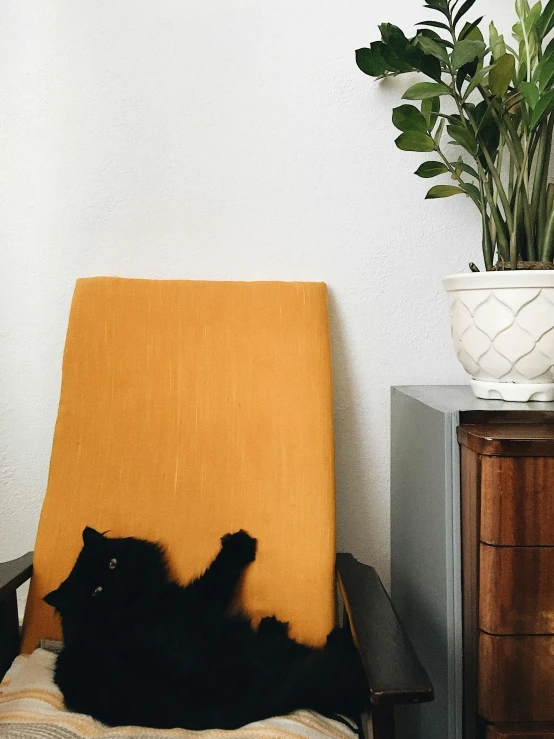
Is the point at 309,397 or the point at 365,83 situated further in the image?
the point at 365,83

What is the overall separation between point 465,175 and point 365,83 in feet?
0.92

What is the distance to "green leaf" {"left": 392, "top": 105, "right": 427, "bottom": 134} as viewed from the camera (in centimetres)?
100

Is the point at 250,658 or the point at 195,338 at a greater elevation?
the point at 195,338

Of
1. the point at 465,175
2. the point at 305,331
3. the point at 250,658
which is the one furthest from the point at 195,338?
the point at 465,175

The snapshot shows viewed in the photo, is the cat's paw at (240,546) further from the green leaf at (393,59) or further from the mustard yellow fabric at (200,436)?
the green leaf at (393,59)

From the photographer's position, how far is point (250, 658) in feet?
2.87

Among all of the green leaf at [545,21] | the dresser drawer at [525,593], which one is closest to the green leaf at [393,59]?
the green leaf at [545,21]

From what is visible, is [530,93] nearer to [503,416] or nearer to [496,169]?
[496,169]

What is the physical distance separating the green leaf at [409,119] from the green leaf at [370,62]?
0.08m

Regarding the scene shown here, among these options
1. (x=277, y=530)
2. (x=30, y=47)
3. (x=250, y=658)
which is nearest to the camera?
(x=250, y=658)

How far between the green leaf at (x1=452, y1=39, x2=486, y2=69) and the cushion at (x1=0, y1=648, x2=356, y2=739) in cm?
99

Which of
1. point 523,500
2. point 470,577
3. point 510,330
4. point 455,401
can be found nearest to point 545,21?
point 510,330

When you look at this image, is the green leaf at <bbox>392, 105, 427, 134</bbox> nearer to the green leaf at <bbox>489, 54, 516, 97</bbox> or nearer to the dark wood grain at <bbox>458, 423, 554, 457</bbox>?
the green leaf at <bbox>489, 54, 516, 97</bbox>

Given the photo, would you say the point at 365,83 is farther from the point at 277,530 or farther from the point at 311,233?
the point at 277,530
